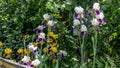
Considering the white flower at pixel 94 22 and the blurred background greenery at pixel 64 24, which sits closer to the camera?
the white flower at pixel 94 22

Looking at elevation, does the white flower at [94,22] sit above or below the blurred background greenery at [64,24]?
below

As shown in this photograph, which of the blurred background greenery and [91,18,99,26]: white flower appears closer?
[91,18,99,26]: white flower

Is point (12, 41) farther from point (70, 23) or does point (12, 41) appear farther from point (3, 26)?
point (70, 23)

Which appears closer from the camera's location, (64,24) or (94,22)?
(94,22)

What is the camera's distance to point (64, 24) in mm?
3969

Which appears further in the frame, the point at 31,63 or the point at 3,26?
the point at 3,26

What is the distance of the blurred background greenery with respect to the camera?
11.8ft

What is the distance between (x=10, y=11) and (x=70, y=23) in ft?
3.17

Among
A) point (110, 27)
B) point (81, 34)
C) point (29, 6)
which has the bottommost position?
point (81, 34)

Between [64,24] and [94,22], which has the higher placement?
[64,24]

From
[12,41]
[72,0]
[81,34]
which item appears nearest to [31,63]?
[81,34]

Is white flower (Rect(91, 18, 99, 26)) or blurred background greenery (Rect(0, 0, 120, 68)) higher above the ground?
blurred background greenery (Rect(0, 0, 120, 68))

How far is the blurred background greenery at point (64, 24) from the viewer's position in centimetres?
359

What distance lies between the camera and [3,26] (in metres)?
4.51
